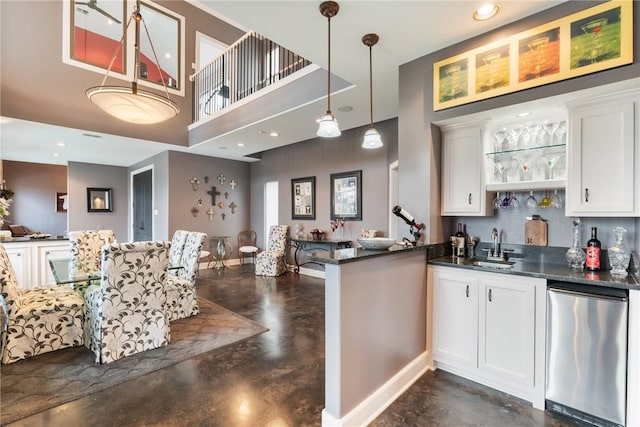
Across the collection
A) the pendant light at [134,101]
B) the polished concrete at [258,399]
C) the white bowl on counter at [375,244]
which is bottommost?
the polished concrete at [258,399]

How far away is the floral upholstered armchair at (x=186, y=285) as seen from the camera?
3521 millimetres

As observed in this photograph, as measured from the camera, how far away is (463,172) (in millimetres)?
2615

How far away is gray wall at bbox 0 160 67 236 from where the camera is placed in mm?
8617

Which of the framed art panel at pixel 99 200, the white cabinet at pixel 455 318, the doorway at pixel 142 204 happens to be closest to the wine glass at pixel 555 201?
the white cabinet at pixel 455 318

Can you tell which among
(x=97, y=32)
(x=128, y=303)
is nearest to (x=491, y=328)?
(x=128, y=303)

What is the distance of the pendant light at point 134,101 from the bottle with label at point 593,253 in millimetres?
3759

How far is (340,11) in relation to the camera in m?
2.07

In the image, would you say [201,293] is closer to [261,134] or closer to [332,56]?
[261,134]

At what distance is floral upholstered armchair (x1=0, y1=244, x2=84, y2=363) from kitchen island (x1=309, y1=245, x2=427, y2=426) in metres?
2.65

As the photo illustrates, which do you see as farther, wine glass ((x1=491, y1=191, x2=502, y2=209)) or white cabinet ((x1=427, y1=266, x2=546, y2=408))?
wine glass ((x1=491, y1=191, x2=502, y2=209))

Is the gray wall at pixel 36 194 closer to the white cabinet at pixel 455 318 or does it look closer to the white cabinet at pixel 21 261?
the white cabinet at pixel 21 261

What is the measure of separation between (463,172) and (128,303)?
3.22 meters

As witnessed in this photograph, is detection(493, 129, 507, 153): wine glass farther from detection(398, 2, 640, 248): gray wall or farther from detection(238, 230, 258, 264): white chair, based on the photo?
detection(238, 230, 258, 264): white chair

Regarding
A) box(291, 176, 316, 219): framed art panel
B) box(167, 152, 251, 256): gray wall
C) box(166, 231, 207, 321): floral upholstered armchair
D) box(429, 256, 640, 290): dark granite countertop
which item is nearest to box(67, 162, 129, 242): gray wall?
box(167, 152, 251, 256): gray wall
